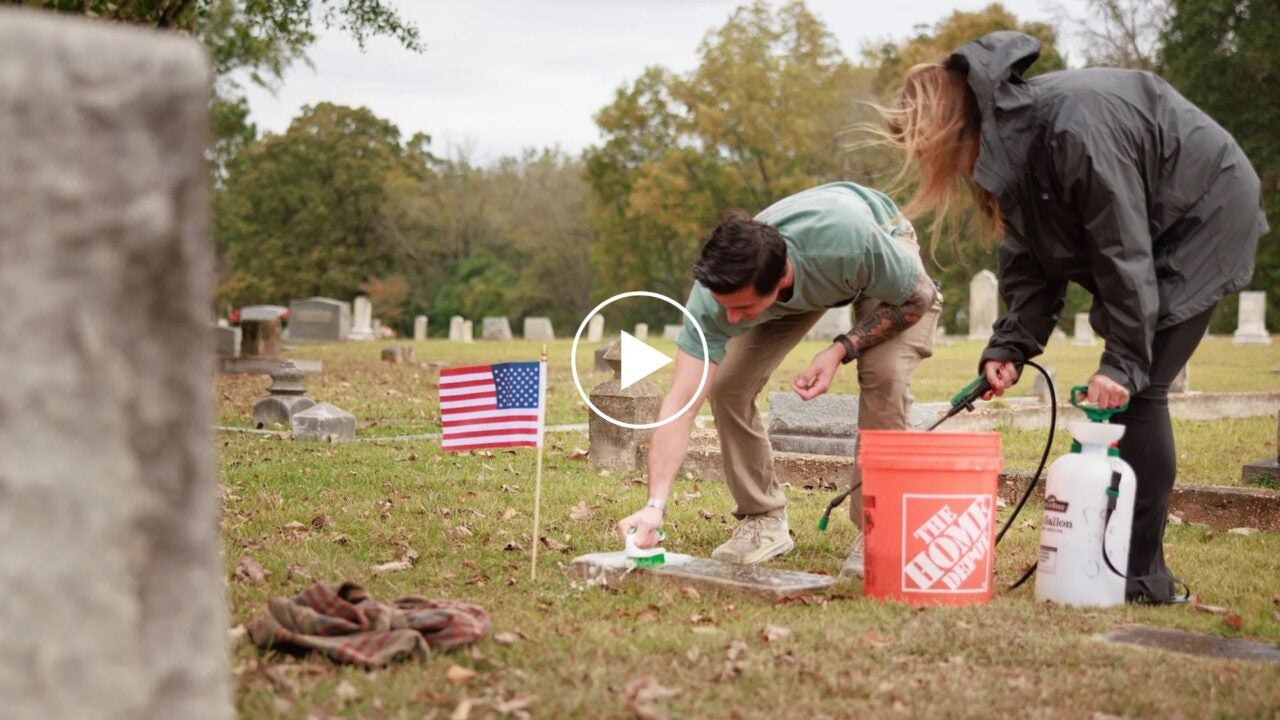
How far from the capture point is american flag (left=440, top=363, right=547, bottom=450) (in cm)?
529

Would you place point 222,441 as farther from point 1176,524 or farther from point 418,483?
point 1176,524

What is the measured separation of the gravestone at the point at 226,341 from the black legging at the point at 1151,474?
21.5 m

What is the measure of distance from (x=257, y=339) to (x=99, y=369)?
20519 mm

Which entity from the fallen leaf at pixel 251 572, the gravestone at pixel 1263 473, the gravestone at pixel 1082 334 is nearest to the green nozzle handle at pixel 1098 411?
the fallen leaf at pixel 251 572

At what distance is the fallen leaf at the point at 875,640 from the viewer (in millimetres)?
3832

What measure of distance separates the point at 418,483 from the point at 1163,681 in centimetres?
496

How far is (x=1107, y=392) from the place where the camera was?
431 centimetres

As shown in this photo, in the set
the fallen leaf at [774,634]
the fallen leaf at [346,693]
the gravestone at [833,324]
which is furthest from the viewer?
the gravestone at [833,324]

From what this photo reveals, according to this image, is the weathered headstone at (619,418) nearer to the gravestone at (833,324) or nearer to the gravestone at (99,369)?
the gravestone at (99,369)

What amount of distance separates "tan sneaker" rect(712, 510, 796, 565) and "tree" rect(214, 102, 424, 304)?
49.9 metres

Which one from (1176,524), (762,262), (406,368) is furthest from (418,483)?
(406,368)

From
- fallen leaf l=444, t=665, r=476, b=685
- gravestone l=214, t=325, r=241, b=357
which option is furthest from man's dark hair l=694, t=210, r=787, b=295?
gravestone l=214, t=325, r=241, b=357

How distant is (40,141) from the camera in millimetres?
1682

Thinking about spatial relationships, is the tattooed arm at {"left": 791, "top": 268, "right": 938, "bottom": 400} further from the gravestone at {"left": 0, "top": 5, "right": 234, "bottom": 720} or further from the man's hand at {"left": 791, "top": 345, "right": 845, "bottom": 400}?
the gravestone at {"left": 0, "top": 5, "right": 234, "bottom": 720}
